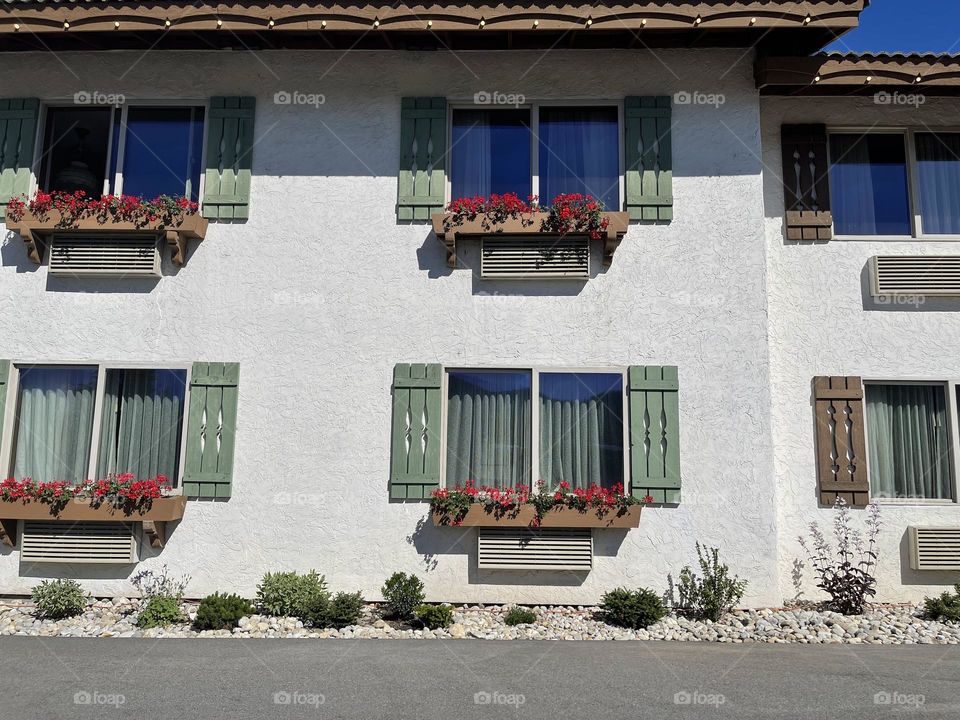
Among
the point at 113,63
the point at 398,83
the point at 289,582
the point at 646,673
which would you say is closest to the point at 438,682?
the point at 646,673

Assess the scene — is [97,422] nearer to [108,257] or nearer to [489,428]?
[108,257]

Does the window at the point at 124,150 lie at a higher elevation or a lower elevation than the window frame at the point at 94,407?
higher

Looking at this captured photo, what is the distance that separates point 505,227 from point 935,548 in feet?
17.6

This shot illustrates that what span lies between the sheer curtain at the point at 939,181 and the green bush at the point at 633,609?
515cm

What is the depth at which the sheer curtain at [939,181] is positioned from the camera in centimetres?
890

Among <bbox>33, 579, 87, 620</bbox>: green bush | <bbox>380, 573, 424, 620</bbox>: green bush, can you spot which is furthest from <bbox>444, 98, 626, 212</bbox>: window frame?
<bbox>33, 579, 87, 620</bbox>: green bush

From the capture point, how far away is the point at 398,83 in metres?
8.62

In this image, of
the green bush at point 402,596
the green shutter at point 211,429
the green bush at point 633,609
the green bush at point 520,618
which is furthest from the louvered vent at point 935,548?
the green shutter at point 211,429

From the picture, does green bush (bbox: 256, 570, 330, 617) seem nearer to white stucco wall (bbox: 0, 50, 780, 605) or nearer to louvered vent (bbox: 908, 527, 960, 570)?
white stucco wall (bbox: 0, 50, 780, 605)

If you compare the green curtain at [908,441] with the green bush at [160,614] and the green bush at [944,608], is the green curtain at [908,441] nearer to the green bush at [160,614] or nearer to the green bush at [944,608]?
the green bush at [944,608]

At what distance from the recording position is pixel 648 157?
8391mm

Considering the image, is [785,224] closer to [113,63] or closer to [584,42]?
[584,42]

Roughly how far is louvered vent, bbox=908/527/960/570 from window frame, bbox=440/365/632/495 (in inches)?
118

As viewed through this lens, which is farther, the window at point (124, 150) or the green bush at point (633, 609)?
the window at point (124, 150)
